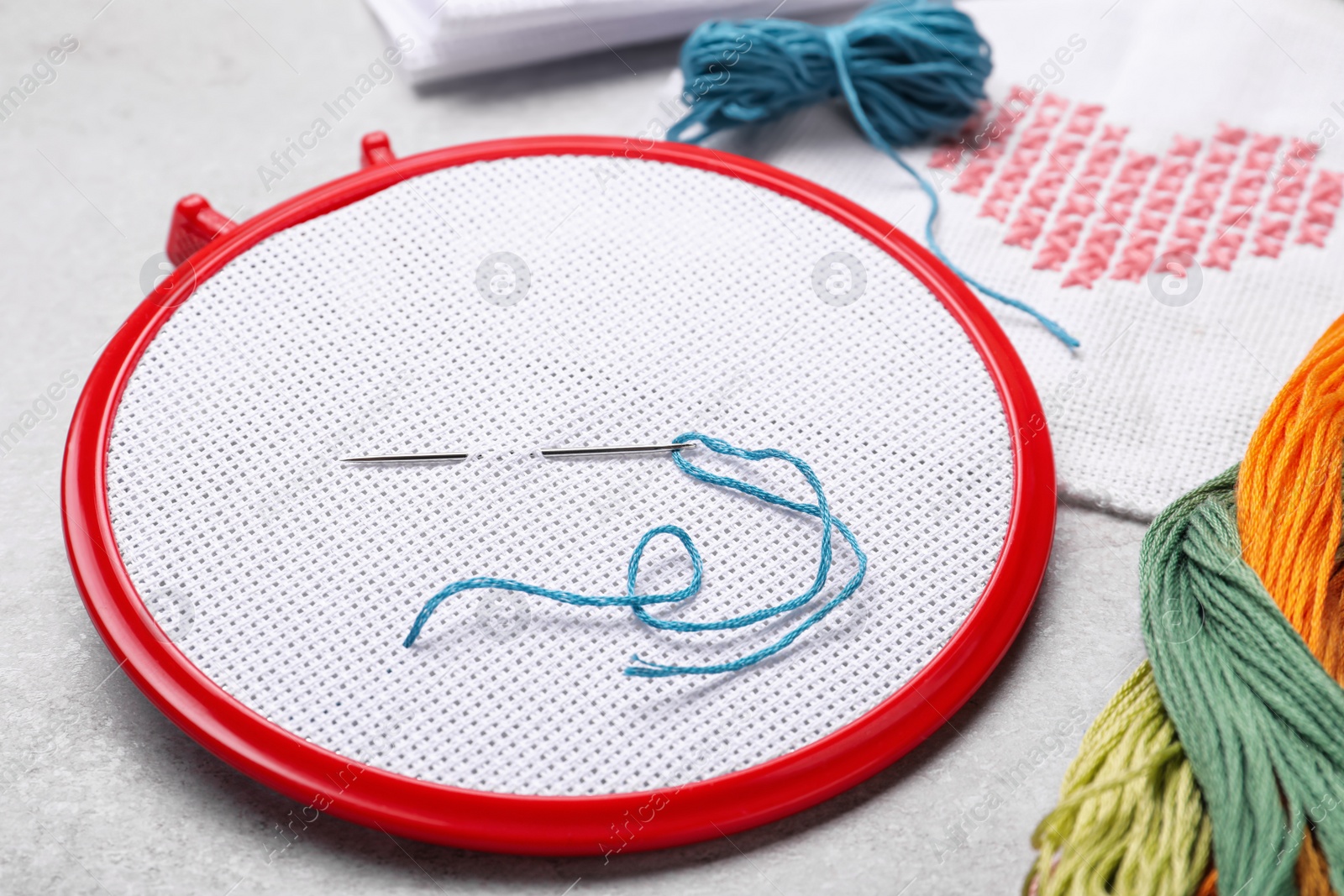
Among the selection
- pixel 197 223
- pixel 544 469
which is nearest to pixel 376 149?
pixel 197 223

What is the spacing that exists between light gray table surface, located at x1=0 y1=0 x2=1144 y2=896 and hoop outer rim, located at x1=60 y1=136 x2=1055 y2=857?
0.11 feet

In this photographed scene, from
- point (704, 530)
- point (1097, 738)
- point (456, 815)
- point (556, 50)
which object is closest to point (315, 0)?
point (556, 50)

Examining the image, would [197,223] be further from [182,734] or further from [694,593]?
[694,593]

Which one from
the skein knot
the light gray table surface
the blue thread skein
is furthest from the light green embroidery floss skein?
the skein knot

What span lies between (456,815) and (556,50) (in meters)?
0.92

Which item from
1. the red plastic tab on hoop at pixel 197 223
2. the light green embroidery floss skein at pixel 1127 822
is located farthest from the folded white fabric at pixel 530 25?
the light green embroidery floss skein at pixel 1127 822

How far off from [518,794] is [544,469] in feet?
0.85

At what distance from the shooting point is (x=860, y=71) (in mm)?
1251

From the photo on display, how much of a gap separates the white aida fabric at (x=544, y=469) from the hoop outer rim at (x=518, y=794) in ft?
0.04

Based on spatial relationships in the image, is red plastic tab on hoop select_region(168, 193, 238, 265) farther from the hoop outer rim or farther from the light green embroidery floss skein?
the light green embroidery floss skein

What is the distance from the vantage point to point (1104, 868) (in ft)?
2.43

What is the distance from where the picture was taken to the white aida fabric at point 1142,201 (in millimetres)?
1067

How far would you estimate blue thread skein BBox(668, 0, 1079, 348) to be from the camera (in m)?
1.22

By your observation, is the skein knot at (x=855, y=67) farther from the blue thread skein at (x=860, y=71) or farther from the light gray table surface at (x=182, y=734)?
the light gray table surface at (x=182, y=734)
